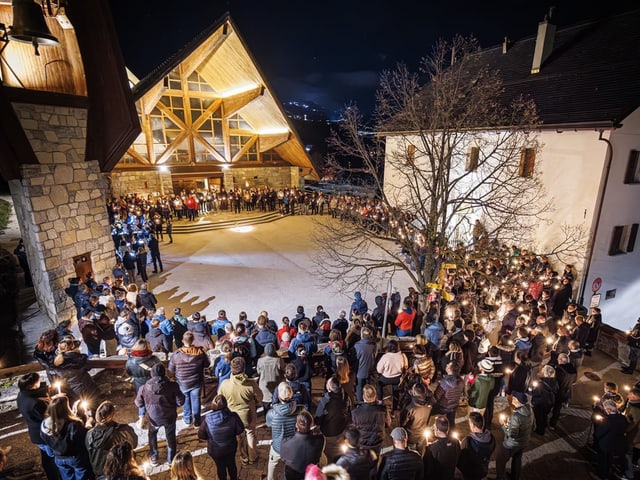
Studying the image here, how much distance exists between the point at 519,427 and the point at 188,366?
14.8ft

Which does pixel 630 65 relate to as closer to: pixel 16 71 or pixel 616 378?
pixel 616 378

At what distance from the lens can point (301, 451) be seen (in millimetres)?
3705

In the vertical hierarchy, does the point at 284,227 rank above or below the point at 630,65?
below

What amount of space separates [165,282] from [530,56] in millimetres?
19466

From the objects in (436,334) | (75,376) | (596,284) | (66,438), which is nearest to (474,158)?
(596,284)

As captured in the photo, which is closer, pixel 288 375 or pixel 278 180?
pixel 288 375

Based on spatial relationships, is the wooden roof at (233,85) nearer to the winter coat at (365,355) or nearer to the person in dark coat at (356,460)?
the winter coat at (365,355)

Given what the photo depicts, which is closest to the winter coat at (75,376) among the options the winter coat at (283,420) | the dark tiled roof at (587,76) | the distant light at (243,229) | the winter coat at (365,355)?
the winter coat at (283,420)

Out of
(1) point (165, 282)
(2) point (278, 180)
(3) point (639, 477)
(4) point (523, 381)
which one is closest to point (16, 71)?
(1) point (165, 282)

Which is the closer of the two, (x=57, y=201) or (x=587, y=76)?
(x=57, y=201)

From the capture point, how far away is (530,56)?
1691 cm

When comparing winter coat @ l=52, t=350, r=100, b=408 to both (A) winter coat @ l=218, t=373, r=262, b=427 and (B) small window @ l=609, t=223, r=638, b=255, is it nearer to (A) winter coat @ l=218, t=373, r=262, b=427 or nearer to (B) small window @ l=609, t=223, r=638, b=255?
(A) winter coat @ l=218, t=373, r=262, b=427

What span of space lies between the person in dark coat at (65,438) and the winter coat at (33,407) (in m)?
0.22

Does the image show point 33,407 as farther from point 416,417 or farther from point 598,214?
point 598,214
